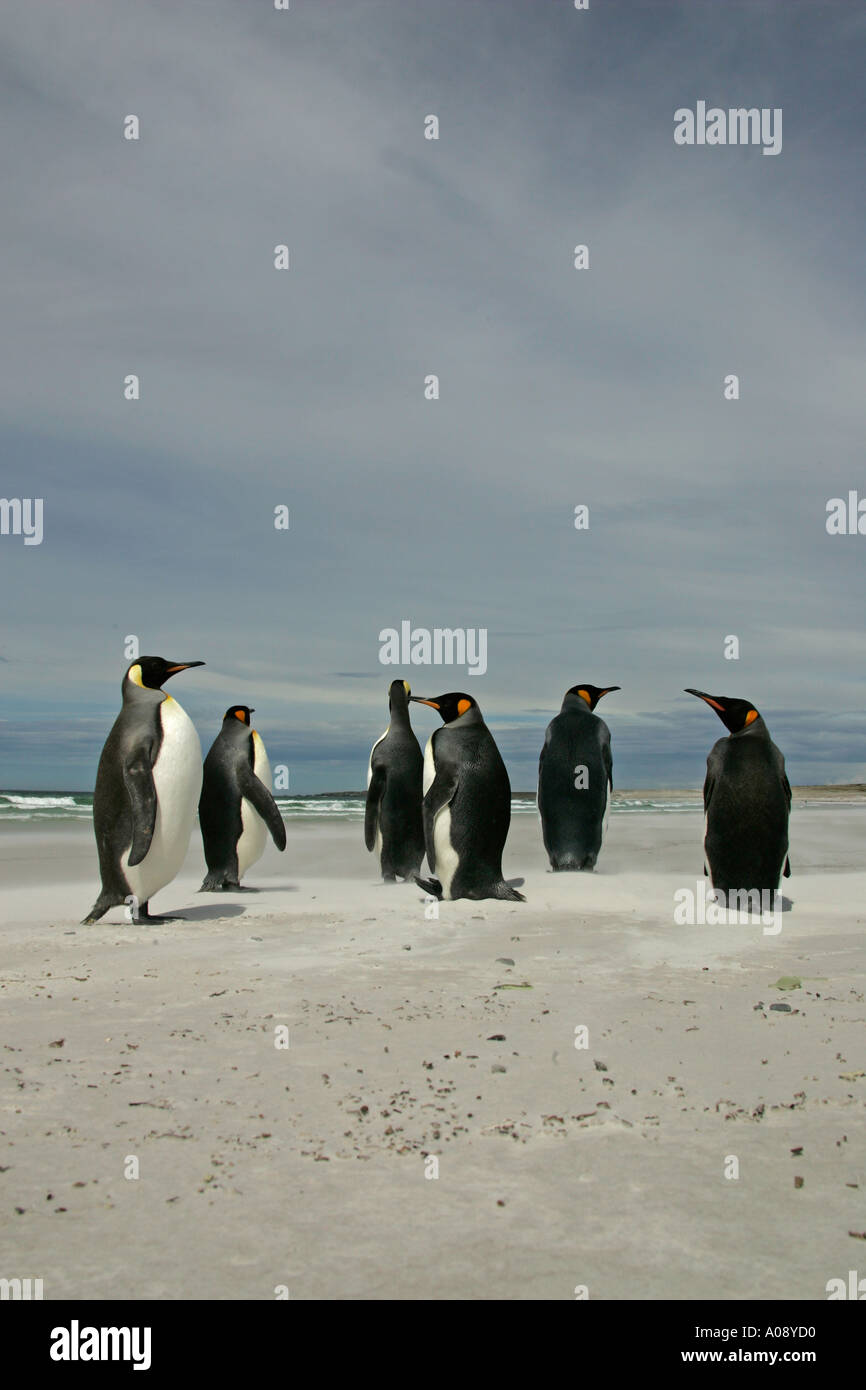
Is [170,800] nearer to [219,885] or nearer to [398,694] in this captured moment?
[219,885]

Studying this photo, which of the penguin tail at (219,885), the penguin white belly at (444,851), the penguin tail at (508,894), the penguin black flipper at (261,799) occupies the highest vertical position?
the penguin black flipper at (261,799)

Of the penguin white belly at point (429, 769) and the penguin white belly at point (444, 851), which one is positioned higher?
the penguin white belly at point (429, 769)

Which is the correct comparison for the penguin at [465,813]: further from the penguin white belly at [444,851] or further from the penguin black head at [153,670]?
the penguin black head at [153,670]

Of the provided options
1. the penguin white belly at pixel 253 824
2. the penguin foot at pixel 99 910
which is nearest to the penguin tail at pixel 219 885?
the penguin white belly at pixel 253 824

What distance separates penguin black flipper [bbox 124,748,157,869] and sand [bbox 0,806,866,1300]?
0.78 metres

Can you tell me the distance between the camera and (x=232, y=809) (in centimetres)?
1125

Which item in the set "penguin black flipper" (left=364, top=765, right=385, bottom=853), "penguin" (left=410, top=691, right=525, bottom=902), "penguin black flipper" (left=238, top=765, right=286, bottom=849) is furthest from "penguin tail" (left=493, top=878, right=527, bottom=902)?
"penguin black flipper" (left=364, top=765, right=385, bottom=853)

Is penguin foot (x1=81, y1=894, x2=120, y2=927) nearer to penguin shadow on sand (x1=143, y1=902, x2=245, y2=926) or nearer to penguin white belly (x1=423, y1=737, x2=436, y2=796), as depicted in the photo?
penguin shadow on sand (x1=143, y1=902, x2=245, y2=926)

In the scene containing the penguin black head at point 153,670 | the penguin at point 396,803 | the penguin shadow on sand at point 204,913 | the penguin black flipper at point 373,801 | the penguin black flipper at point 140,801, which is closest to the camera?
the penguin black flipper at point 140,801

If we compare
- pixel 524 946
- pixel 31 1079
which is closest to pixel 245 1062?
pixel 31 1079

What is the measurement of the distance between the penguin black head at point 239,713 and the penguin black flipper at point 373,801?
4.97 feet

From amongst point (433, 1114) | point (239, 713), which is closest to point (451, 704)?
point (239, 713)

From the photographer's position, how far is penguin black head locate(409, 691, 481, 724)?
10.9 meters

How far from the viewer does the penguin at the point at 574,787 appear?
39.7 ft
